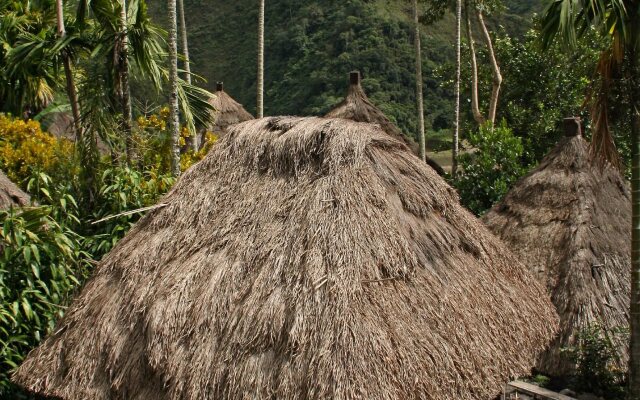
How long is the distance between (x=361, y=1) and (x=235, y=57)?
6.96m

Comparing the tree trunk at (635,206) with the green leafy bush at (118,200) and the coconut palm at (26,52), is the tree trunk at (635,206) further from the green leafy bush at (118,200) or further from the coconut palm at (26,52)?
the coconut palm at (26,52)

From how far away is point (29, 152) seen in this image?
9727 millimetres

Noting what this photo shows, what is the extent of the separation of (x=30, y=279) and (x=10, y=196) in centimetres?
110

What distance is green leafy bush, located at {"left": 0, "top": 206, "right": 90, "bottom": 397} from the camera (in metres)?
6.77

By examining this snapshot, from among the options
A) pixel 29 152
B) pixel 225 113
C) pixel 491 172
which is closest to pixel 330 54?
pixel 225 113

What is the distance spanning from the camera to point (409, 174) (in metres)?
6.52

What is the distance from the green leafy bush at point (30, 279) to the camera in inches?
266

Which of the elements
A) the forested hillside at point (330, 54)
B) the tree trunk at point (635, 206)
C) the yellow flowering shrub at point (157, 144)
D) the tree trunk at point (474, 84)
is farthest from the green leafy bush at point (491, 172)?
the forested hillside at point (330, 54)

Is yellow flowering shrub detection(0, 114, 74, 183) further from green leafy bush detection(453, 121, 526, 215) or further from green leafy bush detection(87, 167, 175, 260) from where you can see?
green leafy bush detection(453, 121, 526, 215)

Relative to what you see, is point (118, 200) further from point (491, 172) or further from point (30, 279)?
point (491, 172)

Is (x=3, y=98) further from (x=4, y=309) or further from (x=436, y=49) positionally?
(x=436, y=49)

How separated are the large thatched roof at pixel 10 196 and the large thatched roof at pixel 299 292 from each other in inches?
67.8

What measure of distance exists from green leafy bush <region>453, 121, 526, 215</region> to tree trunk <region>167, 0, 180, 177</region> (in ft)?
22.8

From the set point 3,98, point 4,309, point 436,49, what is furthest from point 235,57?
point 4,309
